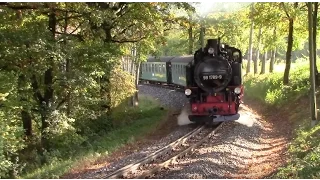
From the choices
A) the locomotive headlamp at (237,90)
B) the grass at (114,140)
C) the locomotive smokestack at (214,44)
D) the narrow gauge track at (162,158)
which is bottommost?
the grass at (114,140)

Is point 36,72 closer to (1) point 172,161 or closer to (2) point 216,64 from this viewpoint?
(1) point 172,161

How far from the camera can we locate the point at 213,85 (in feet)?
47.0

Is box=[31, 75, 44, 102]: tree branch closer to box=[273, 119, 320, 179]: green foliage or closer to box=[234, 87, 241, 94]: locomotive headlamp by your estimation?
box=[234, 87, 241, 94]: locomotive headlamp

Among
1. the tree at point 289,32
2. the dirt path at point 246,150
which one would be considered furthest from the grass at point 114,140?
the tree at point 289,32

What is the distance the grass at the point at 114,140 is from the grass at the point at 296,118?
4.95 meters

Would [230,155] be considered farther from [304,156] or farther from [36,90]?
[36,90]

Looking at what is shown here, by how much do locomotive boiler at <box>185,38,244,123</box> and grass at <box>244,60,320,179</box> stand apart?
2.56 metres

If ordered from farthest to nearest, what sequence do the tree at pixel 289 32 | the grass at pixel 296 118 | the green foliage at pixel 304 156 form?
the tree at pixel 289 32, the grass at pixel 296 118, the green foliage at pixel 304 156

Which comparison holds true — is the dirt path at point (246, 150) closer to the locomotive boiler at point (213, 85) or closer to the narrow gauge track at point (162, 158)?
the narrow gauge track at point (162, 158)

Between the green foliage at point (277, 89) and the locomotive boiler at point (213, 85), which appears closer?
the locomotive boiler at point (213, 85)

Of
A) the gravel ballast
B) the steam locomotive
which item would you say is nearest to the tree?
Answer: the steam locomotive

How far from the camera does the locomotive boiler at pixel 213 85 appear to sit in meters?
14.2

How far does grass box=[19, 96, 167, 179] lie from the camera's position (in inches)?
372

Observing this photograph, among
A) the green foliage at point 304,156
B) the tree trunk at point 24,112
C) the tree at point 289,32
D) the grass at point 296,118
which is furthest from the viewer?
the tree at point 289,32
